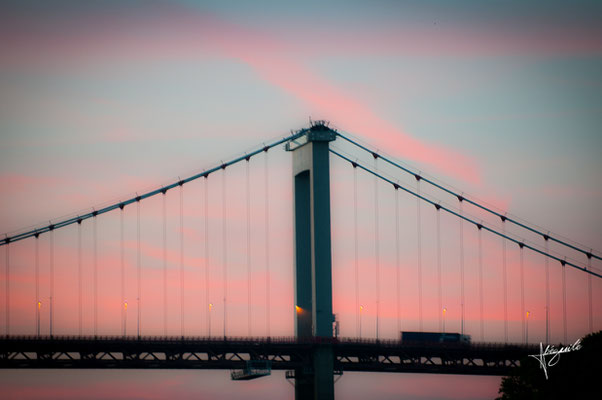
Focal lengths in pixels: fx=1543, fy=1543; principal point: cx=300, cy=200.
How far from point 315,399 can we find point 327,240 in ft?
67.0

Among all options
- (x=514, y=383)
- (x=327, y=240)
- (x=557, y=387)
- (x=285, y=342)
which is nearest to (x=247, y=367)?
(x=285, y=342)

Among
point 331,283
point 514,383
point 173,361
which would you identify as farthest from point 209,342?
point 514,383

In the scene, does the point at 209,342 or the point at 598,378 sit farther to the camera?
the point at 209,342

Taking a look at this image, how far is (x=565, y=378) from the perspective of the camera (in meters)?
156

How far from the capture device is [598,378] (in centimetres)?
15300

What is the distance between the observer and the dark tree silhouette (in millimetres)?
153250

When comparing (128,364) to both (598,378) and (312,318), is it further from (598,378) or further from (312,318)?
(598,378)

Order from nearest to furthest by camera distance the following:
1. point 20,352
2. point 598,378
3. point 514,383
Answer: point 598,378, point 514,383, point 20,352

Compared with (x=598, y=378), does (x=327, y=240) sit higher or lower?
higher

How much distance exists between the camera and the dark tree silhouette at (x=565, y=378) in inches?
6033

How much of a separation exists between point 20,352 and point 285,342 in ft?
110

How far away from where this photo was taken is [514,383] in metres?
171

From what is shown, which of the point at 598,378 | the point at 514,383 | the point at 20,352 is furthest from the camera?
the point at 20,352

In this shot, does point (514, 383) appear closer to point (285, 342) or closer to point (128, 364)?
point (285, 342)
